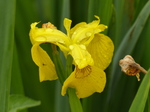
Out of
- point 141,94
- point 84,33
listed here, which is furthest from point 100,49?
point 141,94

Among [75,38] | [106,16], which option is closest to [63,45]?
[75,38]

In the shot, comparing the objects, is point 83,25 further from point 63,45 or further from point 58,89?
point 58,89

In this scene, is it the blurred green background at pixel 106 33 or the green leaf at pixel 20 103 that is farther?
the blurred green background at pixel 106 33

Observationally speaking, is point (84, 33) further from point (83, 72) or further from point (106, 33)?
point (106, 33)

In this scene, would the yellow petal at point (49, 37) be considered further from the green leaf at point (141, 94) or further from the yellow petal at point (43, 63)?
the green leaf at point (141, 94)

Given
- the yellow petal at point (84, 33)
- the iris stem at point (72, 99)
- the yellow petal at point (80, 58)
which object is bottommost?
the iris stem at point (72, 99)

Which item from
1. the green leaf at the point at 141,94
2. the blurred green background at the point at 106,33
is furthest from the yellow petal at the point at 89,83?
the blurred green background at the point at 106,33

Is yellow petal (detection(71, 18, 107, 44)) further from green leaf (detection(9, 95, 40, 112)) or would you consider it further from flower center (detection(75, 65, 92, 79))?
green leaf (detection(9, 95, 40, 112))
